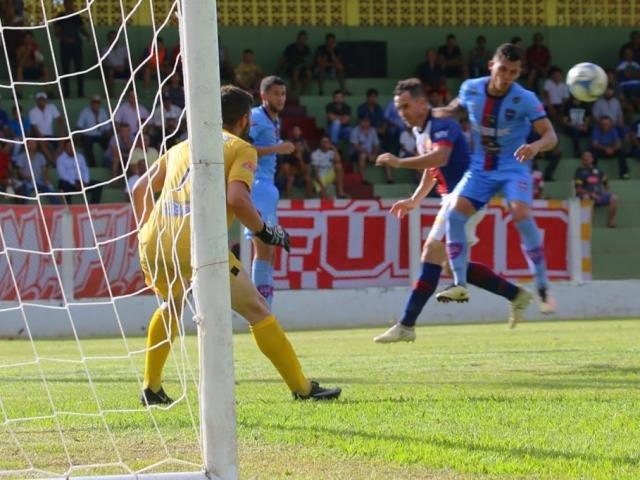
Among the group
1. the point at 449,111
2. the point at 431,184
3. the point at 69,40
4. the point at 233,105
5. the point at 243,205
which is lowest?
the point at 431,184

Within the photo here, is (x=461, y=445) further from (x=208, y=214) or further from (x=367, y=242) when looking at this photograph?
(x=367, y=242)

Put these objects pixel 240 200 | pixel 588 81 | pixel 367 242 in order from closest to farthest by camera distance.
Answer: pixel 240 200
pixel 588 81
pixel 367 242

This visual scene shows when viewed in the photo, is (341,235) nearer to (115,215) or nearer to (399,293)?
(399,293)

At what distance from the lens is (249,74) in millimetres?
26562

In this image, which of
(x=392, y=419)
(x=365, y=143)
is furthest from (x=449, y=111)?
(x=365, y=143)

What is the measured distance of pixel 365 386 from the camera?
9.11 m

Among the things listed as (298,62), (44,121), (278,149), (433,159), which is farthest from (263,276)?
(298,62)

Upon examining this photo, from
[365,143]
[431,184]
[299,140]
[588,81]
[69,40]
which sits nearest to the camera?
[431,184]

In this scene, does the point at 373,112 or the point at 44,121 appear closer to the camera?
the point at 44,121

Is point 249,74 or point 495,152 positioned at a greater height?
point 495,152

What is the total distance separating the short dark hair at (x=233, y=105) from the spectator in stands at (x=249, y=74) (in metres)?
17.9

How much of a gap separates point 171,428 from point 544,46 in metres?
24.6

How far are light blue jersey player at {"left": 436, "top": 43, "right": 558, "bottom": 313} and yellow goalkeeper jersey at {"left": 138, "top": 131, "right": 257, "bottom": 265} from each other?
3.91 meters

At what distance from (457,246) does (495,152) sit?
0.89 m
